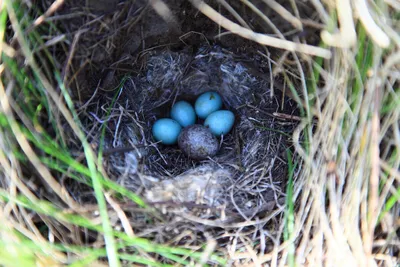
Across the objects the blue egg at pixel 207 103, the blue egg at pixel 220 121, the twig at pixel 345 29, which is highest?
the twig at pixel 345 29

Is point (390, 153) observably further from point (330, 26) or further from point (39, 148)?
point (39, 148)

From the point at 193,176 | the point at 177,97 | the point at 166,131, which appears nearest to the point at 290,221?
the point at 193,176

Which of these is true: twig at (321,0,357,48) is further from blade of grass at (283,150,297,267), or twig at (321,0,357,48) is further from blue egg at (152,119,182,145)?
blue egg at (152,119,182,145)

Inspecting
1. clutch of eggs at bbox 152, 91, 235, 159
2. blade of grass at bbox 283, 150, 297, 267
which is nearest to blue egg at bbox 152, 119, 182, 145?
clutch of eggs at bbox 152, 91, 235, 159

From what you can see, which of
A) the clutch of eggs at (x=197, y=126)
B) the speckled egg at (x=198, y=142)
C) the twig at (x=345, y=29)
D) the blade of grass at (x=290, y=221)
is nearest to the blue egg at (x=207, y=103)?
the clutch of eggs at (x=197, y=126)

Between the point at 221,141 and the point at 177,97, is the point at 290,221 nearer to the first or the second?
the point at 221,141

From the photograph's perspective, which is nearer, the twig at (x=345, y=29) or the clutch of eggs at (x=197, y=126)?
the twig at (x=345, y=29)

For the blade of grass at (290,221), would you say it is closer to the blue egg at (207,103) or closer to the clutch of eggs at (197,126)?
the clutch of eggs at (197,126)
